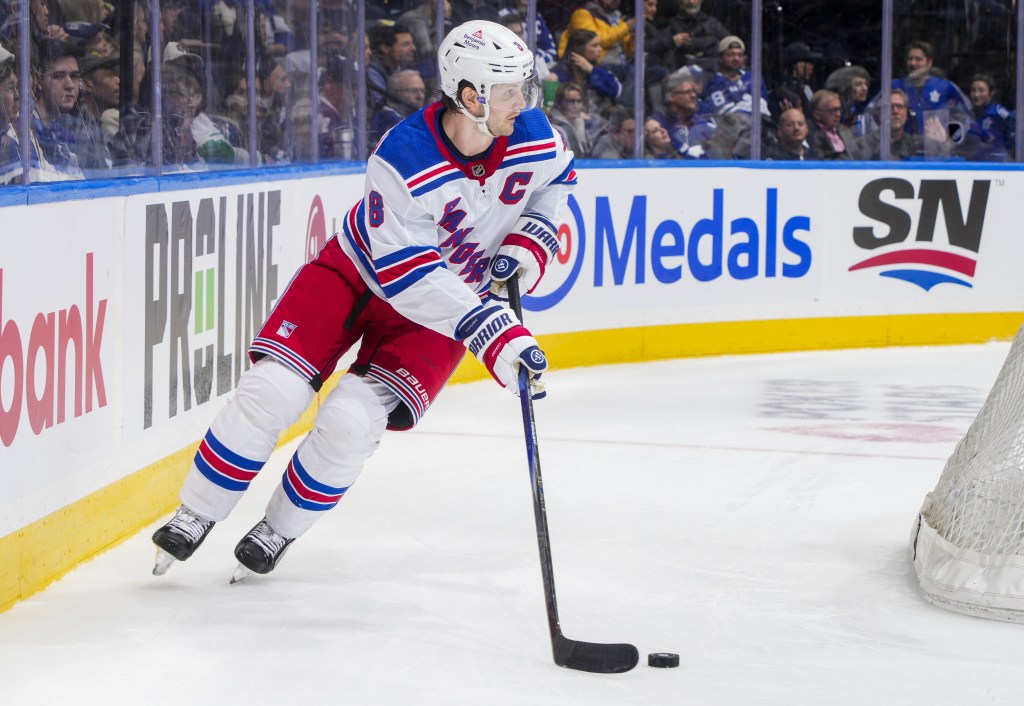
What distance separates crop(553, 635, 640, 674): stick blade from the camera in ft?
8.11

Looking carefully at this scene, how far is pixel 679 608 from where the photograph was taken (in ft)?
9.40

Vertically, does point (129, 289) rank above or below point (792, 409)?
above

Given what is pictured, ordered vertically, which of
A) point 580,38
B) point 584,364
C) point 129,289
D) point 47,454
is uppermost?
point 580,38

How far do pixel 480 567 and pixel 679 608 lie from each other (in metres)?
0.48

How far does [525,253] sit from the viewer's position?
301 cm

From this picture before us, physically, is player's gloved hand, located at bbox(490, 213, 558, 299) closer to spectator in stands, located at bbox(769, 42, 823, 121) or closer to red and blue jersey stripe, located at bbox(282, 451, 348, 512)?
red and blue jersey stripe, located at bbox(282, 451, 348, 512)

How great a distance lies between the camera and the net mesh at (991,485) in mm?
2834

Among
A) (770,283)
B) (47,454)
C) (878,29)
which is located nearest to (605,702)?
(47,454)

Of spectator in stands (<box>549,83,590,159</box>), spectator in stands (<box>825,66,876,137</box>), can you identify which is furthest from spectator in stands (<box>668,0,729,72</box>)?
spectator in stands (<box>825,66,876,137</box>)

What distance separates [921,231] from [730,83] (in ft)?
3.47

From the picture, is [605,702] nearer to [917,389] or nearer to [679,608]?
[679,608]

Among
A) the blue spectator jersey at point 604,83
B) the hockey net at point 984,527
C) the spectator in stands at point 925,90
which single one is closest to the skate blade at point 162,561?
the hockey net at point 984,527

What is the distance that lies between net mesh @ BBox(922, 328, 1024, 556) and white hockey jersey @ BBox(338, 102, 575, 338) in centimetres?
97

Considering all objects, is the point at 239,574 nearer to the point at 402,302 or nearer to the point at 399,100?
the point at 402,302
